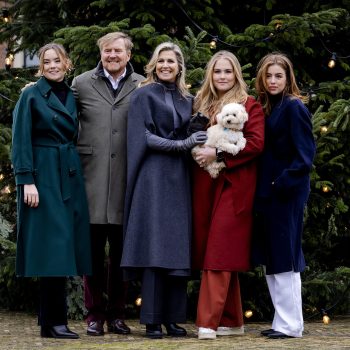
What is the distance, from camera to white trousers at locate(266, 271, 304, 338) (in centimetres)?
775

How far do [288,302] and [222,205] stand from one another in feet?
2.98

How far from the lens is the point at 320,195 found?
395 inches

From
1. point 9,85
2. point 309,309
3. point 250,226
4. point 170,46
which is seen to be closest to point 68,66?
point 170,46

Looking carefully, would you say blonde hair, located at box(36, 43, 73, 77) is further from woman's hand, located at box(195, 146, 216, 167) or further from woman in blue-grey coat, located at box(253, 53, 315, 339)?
woman in blue-grey coat, located at box(253, 53, 315, 339)

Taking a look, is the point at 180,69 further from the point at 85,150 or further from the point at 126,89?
the point at 85,150

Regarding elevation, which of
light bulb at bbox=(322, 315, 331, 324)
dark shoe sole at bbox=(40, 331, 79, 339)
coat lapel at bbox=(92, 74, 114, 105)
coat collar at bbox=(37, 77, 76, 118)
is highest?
coat lapel at bbox=(92, 74, 114, 105)

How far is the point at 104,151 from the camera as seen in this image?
Result: 7.97m

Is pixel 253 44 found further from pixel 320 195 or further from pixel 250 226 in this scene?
pixel 250 226

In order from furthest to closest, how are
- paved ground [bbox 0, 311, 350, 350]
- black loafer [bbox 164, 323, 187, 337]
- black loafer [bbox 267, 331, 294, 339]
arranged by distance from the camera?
black loafer [bbox 164, 323, 187, 337]
black loafer [bbox 267, 331, 294, 339]
paved ground [bbox 0, 311, 350, 350]

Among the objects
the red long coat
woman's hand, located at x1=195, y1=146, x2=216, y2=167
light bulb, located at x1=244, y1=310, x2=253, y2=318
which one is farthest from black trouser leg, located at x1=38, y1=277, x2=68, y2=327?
light bulb, located at x1=244, y1=310, x2=253, y2=318

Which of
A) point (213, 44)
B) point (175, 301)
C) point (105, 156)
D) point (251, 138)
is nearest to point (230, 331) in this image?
point (175, 301)

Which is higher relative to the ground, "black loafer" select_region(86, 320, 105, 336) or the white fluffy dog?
the white fluffy dog

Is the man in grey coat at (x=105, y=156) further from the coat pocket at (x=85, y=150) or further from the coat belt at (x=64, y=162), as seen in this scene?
the coat belt at (x=64, y=162)

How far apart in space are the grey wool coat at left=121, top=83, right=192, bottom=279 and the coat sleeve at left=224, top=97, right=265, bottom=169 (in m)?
0.41
